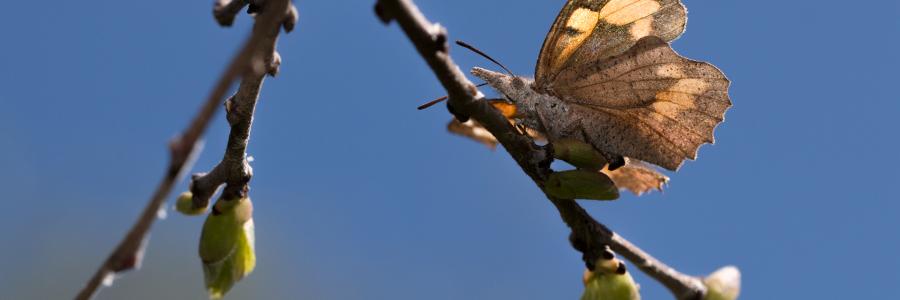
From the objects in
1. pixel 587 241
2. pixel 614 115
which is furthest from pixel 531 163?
pixel 614 115

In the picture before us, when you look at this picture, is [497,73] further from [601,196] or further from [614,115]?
[601,196]

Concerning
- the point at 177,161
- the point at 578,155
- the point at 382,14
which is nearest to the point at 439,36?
the point at 382,14

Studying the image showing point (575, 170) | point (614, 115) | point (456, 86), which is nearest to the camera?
point (456, 86)

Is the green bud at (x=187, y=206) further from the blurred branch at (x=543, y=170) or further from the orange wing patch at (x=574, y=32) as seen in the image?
the orange wing patch at (x=574, y=32)

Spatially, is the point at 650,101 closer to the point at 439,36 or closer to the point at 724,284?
the point at 724,284

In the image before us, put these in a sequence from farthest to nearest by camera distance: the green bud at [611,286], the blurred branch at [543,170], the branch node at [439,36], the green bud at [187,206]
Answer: the green bud at [187,206]
the green bud at [611,286]
the blurred branch at [543,170]
the branch node at [439,36]

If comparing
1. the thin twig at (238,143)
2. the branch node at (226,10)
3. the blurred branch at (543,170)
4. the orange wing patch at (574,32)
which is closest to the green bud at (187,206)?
the thin twig at (238,143)

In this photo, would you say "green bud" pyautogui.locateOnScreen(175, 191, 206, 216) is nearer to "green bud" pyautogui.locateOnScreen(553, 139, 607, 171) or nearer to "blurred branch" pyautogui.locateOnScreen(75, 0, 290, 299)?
"green bud" pyautogui.locateOnScreen(553, 139, 607, 171)
